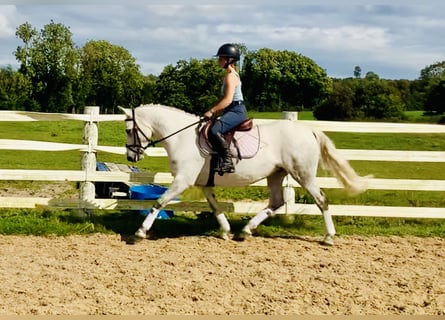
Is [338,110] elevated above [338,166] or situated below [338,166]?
above

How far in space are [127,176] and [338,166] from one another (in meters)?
2.84

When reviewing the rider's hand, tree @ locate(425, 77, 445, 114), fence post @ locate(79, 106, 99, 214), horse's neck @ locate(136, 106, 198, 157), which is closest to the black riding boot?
the rider's hand

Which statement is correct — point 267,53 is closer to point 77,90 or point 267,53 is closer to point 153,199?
point 77,90

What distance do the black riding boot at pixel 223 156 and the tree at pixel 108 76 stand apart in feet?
166

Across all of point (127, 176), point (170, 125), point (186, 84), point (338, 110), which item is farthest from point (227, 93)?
point (186, 84)

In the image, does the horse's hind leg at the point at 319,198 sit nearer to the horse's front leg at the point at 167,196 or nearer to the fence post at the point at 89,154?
the horse's front leg at the point at 167,196

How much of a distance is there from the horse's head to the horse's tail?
223cm

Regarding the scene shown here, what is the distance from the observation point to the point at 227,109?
20.9 feet

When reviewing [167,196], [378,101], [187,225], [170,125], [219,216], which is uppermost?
[378,101]

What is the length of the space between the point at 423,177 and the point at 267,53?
184 feet

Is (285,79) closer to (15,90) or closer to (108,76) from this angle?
(108,76)

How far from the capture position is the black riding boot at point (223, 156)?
631 cm

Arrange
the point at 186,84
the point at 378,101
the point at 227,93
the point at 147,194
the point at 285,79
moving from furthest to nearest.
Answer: the point at 285,79 → the point at 186,84 → the point at 378,101 → the point at 147,194 → the point at 227,93

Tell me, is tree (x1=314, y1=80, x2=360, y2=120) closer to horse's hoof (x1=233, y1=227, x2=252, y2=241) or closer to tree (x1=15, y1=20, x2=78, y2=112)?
tree (x1=15, y1=20, x2=78, y2=112)
